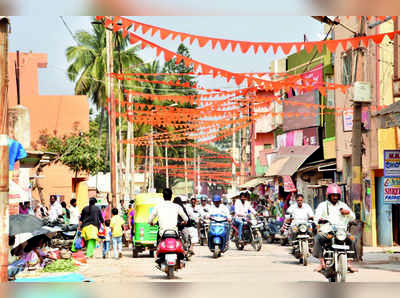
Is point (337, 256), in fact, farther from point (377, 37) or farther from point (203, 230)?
point (203, 230)

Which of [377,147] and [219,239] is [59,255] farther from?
[377,147]

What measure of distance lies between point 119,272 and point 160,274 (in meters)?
1.31

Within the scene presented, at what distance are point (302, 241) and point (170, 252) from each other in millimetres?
5468

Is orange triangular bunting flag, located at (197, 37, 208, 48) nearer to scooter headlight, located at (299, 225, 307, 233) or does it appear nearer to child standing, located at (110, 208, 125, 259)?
scooter headlight, located at (299, 225, 307, 233)

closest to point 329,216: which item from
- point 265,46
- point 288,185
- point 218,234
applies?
point 265,46

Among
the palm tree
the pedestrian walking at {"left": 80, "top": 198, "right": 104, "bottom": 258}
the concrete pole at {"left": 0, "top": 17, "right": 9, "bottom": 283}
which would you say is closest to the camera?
the concrete pole at {"left": 0, "top": 17, "right": 9, "bottom": 283}

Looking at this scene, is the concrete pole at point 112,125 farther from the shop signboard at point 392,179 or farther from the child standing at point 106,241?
the shop signboard at point 392,179

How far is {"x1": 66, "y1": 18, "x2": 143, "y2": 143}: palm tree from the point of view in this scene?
51.7 m

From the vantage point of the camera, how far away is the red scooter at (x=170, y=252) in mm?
14492

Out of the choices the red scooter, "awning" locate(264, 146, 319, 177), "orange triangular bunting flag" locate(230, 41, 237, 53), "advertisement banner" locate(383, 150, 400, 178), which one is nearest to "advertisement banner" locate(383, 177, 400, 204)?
"advertisement banner" locate(383, 150, 400, 178)

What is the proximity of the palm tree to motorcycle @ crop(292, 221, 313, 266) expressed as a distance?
1302 inches

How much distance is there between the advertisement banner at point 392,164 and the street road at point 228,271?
10.8 feet

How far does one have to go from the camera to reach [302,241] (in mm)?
19016

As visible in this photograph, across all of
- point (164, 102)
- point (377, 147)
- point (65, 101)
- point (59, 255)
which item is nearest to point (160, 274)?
point (59, 255)
